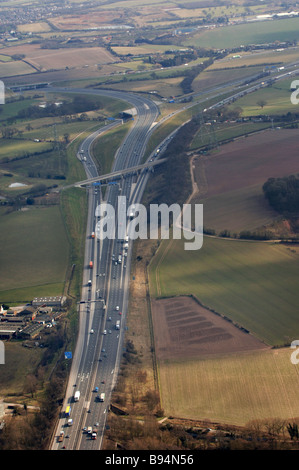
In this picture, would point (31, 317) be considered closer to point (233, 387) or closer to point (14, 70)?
point (233, 387)

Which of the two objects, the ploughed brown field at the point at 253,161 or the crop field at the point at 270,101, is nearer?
the ploughed brown field at the point at 253,161

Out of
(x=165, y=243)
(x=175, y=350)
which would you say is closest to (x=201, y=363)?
(x=175, y=350)

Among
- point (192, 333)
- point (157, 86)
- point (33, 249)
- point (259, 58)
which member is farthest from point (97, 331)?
point (259, 58)

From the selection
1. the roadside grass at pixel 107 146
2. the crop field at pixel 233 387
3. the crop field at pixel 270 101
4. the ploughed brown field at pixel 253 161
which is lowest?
the crop field at pixel 233 387

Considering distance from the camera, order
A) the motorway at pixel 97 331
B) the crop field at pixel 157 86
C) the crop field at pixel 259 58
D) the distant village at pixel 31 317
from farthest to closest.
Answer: the crop field at pixel 259 58 → the crop field at pixel 157 86 → the distant village at pixel 31 317 → the motorway at pixel 97 331

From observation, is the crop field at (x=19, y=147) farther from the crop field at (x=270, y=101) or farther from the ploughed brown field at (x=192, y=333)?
the ploughed brown field at (x=192, y=333)

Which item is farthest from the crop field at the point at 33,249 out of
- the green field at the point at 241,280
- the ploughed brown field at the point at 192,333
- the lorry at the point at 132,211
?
the ploughed brown field at the point at 192,333

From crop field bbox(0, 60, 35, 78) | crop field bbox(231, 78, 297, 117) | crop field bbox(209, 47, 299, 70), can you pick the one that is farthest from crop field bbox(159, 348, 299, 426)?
crop field bbox(0, 60, 35, 78)
